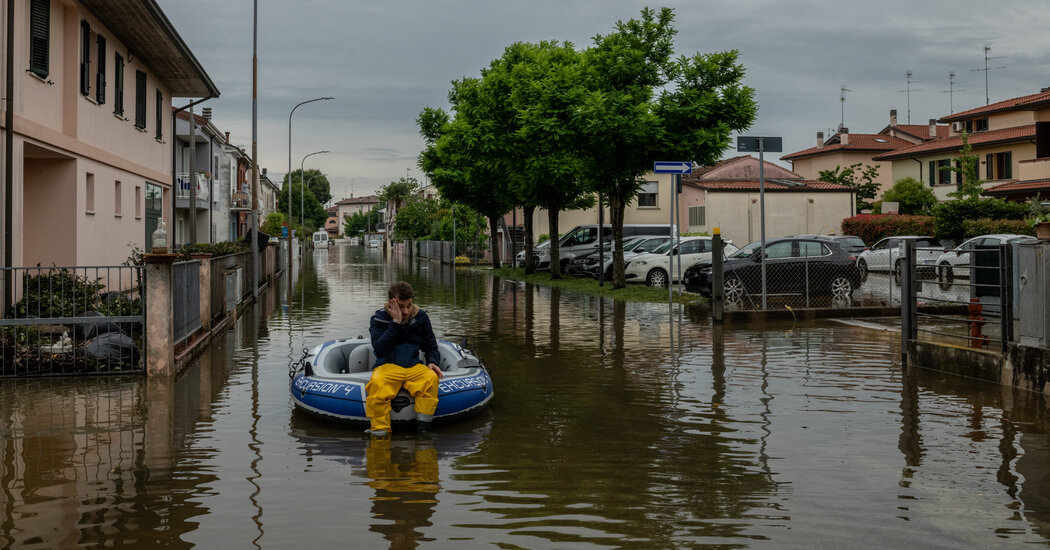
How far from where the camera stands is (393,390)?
28.6 ft

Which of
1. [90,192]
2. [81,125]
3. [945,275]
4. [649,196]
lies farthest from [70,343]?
[649,196]

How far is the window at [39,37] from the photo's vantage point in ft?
54.1

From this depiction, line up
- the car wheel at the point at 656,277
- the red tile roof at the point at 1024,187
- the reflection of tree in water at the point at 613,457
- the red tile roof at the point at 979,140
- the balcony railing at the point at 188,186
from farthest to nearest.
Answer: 1. the red tile roof at the point at 979,140
2. the balcony railing at the point at 188,186
3. the red tile roof at the point at 1024,187
4. the car wheel at the point at 656,277
5. the reflection of tree in water at the point at 613,457

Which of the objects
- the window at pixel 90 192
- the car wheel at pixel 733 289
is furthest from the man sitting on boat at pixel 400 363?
the window at pixel 90 192

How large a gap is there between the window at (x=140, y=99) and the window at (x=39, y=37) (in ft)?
26.9

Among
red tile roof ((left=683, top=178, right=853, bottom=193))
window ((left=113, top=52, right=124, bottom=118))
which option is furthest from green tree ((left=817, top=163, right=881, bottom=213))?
window ((left=113, top=52, right=124, bottom=118))

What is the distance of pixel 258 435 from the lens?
873 cm

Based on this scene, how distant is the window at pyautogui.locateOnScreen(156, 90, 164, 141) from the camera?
28.5 meters

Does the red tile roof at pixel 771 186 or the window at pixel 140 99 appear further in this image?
the red tile roof at pixel 771 186

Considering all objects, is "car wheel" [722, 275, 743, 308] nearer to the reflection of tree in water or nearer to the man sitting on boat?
the reflection of tree in water

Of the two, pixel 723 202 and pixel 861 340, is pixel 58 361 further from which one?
pixel 723 202

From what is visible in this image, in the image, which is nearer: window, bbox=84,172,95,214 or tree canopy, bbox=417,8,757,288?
window, bbox=84,172,95,214

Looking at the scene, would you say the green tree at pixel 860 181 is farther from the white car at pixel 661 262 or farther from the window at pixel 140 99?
the window at pixel 140 99

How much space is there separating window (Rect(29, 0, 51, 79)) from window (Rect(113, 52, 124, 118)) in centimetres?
545
